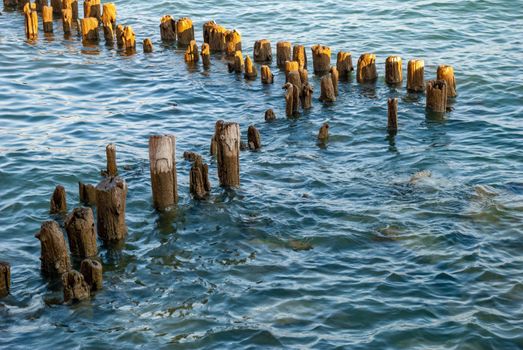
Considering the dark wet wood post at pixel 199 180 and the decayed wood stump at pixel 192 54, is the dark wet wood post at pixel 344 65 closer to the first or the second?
the decayed wood stump at pixel 192 54

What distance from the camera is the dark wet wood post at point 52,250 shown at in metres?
13.3

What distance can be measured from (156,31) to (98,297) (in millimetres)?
17901

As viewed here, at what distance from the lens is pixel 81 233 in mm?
13922

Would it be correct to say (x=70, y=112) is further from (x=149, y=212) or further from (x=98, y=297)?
(x=98, y=297)

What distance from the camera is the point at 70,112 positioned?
21766 mm

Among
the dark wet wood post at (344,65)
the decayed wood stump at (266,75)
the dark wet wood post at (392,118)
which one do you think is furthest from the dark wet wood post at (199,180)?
the dark wet wood post at (344,65)

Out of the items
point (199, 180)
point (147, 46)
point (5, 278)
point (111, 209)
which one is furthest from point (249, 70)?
point (5, 278)

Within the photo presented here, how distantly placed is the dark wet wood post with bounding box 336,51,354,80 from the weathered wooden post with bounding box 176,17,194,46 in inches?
228

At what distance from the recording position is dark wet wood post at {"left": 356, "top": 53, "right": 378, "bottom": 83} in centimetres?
2328

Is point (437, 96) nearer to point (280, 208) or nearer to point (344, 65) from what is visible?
point (344, 65)

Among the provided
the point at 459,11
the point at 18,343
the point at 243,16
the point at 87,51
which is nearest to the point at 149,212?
the point at 18,343

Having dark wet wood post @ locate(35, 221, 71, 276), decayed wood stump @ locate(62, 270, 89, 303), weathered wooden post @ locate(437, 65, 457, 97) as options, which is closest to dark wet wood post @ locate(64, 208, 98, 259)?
dark wet wood post @ locate(35, 221, 71, 276)

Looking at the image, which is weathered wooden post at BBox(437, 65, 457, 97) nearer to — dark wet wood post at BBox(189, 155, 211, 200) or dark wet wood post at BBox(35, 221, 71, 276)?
dark wet wood post at BBox(189, 155, 211, 200)

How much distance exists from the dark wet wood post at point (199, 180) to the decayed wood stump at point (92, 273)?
344 centimetres
